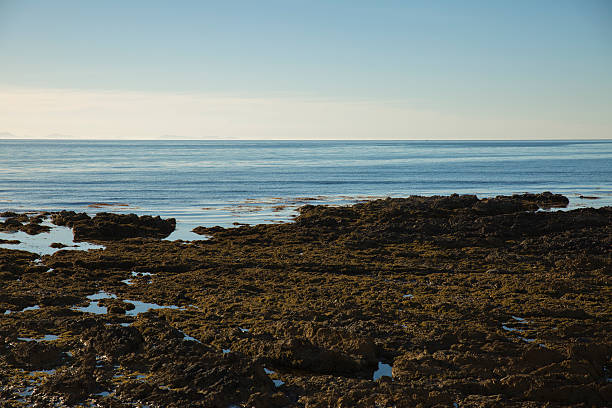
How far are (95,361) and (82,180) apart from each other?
204 ft

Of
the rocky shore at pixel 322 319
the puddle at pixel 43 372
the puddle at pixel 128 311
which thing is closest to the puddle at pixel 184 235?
the rocky shore at pixel 322 319

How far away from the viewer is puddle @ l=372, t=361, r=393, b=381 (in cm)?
1126

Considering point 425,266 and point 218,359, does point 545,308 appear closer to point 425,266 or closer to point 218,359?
point 425,266

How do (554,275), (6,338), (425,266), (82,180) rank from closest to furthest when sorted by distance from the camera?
(6,338) < (554,275) < (425,266) < (82,180)

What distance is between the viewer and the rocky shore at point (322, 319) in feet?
34.0

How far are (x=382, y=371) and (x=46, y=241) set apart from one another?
76.0 feet

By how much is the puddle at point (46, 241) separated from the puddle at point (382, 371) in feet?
62.0

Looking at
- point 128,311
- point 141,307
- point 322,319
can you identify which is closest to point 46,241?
point 141,307

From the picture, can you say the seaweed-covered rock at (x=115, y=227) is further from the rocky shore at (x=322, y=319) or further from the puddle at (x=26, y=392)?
the puddle at (x=26, y=392)

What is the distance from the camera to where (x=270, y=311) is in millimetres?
15453

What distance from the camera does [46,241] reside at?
2847cm

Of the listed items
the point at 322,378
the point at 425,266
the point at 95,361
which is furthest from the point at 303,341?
the point at 425,266

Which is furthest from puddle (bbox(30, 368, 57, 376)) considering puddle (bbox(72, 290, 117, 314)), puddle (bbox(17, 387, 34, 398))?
puddle (bbox(72, 290, 117, 314))

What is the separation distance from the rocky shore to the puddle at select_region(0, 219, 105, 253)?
1.45 m
